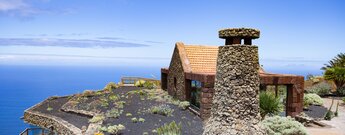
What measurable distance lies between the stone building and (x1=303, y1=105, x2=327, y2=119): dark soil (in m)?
1.66

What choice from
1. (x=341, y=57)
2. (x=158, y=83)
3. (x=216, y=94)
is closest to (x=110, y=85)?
(x=158, y=83)

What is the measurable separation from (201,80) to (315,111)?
843 centimetres

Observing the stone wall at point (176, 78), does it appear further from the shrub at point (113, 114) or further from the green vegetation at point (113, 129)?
the green vegetation at point (113, 129)

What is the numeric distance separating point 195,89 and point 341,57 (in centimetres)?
2227

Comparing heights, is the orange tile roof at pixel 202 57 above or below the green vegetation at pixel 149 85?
above

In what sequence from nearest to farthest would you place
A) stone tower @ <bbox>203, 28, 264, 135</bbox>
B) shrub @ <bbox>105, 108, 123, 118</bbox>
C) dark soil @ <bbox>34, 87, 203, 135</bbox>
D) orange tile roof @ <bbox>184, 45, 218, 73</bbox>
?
stone tower @ <bbox>203, 28, 264, 135</bbox>
dark soil @ <bbox>34, 87, 203, 135</bbox>
shrub @ <bbox>105, 108, 123, 118</bbox>
orange tile roof @ <bbox>184, 45, 218, 73</bbox>

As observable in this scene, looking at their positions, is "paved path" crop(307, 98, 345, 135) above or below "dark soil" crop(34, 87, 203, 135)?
below

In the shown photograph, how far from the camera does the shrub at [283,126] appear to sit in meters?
11.6

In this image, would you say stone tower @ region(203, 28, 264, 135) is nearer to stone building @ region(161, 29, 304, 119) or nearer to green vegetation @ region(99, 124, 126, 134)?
green vegetation @ region(99, 124, 126, 134)

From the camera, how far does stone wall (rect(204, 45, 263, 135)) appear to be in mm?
7281

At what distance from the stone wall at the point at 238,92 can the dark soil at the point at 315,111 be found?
1131cm

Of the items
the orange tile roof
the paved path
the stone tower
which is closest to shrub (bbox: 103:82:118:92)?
the orange tile roof

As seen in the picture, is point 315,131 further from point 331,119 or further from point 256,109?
point 256,109

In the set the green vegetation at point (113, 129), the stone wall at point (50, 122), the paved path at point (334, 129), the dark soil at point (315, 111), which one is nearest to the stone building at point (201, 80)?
the dark soil at point (315, 111)
